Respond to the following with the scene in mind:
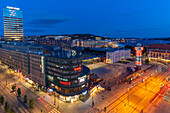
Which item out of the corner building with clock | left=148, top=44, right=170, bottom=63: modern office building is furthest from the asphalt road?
left=148, top=44, right=170, bottom=63: modern office building

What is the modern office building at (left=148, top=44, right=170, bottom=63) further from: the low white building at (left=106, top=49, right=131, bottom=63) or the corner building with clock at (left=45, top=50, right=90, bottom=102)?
the corner building with clock at (left=45, top=50, right=90, bottom=102)

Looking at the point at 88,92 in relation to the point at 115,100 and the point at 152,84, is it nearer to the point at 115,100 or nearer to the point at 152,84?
the point at 115,100

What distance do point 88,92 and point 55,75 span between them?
59.3ft

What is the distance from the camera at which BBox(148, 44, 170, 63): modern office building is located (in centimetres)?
12295

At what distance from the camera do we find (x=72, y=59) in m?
48.5

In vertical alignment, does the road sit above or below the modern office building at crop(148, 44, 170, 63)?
below

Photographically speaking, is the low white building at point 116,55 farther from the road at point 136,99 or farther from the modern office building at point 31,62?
the modern office building at point 31,62

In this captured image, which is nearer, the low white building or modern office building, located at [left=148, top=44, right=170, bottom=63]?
the low white building

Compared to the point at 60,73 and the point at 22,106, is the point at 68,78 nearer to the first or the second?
the point at 60,73

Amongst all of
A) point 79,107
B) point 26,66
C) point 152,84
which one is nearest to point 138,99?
point 152,84

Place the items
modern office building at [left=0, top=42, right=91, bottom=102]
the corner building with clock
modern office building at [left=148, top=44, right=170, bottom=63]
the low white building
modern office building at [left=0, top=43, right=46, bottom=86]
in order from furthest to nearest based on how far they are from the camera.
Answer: modern office building at [left=148, top=44, right=170, bottom=63]
the low white building
modern office building at [left=0, top=43, right=46, bottom=86]
modern office building at [left=0, top=42, right=91, bottom=102]
the corner building with clock

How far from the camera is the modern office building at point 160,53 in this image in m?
123

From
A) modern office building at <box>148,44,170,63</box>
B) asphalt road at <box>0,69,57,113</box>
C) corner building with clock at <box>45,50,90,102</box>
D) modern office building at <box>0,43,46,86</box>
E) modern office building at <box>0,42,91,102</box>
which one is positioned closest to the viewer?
asphalt road at <box>0,69,57,113</box>

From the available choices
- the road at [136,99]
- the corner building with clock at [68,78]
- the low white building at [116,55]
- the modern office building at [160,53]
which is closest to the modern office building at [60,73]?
the corner building with clock at [68,78]
